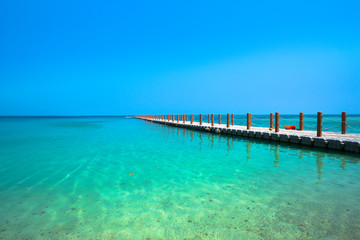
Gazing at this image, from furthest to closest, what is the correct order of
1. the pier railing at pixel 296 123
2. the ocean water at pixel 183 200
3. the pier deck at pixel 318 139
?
the pier railing at pixel 296 123
the pier deck at pixel 318 139
the ocean water at pixel 183 200

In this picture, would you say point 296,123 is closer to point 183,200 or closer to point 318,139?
point 318,139

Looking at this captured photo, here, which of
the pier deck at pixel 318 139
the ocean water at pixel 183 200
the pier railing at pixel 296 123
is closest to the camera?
the ocean water at pixel 183 200

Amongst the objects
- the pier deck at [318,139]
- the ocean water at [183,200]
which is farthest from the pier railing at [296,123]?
the ocean water at [183,200]

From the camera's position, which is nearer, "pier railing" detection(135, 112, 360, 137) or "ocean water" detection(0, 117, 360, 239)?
"ocean water" detection(0, 117, 360, 239)

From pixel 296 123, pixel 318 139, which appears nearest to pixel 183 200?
pixel 318 139

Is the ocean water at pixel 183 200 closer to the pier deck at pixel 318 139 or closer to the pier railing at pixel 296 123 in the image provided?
the pier deck at pixel 318 139

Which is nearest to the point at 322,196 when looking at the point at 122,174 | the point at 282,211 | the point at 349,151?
the point at 282,211

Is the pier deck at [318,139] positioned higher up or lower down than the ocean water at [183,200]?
higher up

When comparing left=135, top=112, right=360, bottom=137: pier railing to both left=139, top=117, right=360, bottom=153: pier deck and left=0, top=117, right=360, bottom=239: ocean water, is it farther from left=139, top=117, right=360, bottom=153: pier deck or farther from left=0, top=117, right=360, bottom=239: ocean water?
left=0, top=117, right=360, bottom=239: ocean water

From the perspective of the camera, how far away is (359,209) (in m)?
4.19

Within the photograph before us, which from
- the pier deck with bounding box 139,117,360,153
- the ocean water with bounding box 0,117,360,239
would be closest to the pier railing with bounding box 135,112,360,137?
the pier deck with bounding box 139,117,360,153

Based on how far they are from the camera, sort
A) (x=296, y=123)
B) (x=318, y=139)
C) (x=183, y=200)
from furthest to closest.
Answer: (x=296, y=123) → (x=318, y=139) → (x=183, y=200)

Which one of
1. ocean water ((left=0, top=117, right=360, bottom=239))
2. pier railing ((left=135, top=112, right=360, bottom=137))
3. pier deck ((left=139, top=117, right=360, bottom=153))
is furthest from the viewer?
pier railing ((left=135, top=112, right=360, bottom=137))

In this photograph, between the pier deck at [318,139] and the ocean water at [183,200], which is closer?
the ocean water at [183,200]
